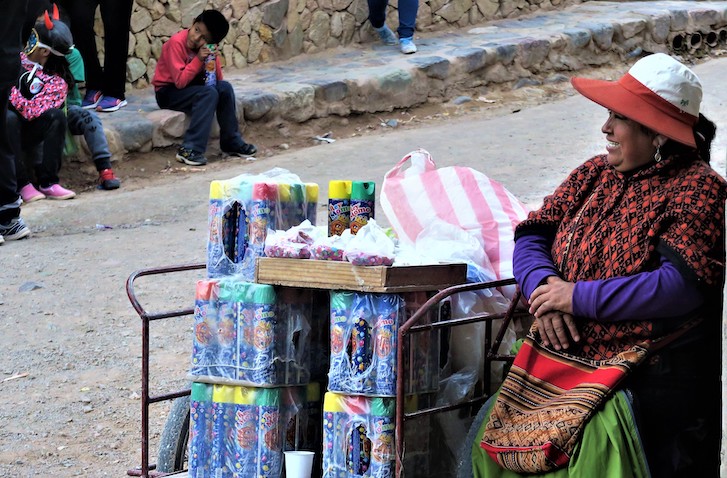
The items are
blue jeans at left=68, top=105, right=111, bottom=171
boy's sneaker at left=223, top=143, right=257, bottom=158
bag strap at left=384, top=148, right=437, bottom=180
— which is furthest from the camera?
boy's sneaker at left=223, top=143, right=257, bottom=158

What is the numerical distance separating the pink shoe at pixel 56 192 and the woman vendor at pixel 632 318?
216 inches

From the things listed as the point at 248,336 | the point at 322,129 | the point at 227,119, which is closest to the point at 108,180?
the point at 227,119

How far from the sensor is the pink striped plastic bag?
132 inches

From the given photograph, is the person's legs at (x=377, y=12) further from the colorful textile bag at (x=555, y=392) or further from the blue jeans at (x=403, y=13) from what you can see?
the colorful textile bag at (x=555, y=392)

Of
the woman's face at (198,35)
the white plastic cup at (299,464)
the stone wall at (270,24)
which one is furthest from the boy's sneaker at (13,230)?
the white plastic cup at (299,464)

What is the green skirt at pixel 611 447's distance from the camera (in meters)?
2.45

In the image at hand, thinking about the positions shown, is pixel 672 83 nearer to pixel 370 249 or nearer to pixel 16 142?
pixel 370 249

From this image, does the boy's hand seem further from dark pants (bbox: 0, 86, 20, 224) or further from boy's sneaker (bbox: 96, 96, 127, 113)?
dark pants (bbox: 0, 86, 20, 224)

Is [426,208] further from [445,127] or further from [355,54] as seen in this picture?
[355,54]

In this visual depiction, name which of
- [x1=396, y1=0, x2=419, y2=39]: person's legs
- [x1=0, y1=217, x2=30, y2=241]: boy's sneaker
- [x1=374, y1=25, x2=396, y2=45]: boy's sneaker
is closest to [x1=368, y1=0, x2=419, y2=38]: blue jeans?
[x1=396, y1=0, x2=419, y2=39]: person's legs

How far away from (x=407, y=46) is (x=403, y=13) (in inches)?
13.9

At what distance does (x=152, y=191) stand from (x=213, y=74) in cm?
132

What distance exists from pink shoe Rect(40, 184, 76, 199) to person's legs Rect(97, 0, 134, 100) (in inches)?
53.9

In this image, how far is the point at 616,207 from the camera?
2.71 m
